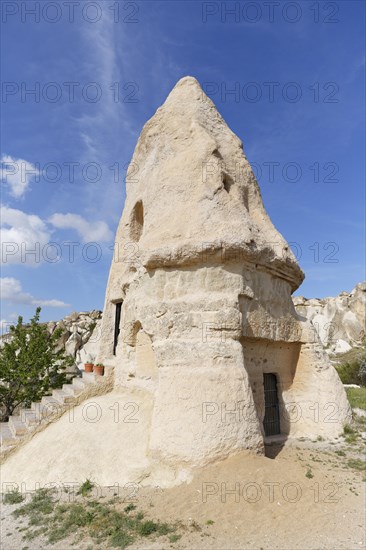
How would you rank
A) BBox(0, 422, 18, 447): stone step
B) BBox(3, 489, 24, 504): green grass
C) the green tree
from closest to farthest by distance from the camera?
BBox(3, 489, 24, 504): green grass < BBox(0, 422, 18, 447): stone step < the green tree

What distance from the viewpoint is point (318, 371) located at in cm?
1002

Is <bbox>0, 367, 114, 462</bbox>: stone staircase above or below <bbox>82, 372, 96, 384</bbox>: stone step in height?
below

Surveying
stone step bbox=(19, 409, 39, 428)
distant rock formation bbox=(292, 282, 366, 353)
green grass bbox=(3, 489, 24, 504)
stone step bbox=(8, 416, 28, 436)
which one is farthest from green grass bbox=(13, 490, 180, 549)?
distant rock formation bbox=(292, 282, 366, 353)

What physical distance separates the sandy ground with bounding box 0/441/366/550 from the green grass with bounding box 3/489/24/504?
0.18 m

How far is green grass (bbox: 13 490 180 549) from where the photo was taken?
17.3 ft

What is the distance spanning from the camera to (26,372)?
12836 millimetres

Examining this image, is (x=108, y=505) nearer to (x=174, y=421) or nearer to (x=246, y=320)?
(x=174, y=421)

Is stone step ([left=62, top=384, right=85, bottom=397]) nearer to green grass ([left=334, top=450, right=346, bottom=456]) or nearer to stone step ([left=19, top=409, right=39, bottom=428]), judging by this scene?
stone step ([left=19, top=409, right=39, bottom=428])

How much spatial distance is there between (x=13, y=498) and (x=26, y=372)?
19.9 ft

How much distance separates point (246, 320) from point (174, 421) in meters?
2.73

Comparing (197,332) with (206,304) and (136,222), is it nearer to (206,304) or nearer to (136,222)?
(206,304)

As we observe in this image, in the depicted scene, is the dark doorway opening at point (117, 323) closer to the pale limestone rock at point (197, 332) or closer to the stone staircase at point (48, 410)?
the pale limestone rock at point (197, 332)

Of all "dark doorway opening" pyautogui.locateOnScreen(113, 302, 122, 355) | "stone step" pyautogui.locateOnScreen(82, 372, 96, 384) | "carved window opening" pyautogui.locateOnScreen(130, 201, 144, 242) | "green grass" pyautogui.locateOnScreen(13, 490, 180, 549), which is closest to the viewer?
"green grass" pyautogui.locateOnScreen(13, 490, 180, 549)

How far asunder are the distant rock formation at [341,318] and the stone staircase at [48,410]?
1158 inches
